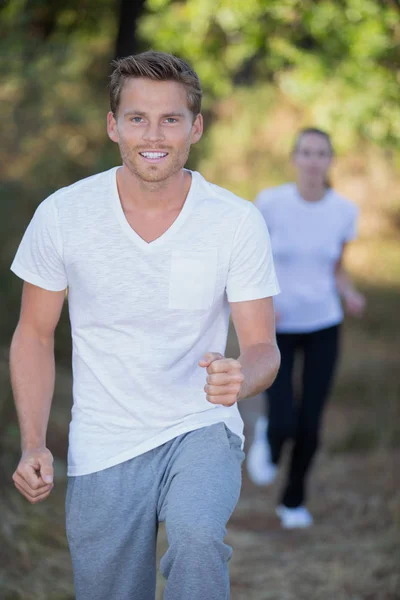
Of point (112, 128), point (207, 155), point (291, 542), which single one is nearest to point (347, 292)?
point (291, 542)

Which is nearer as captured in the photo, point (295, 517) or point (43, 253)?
point (43, 253)

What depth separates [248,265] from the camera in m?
2.88

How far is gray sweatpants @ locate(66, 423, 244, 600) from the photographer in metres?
2.71

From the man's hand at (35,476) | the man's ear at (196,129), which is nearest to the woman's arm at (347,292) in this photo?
the man's ear at (196,129)

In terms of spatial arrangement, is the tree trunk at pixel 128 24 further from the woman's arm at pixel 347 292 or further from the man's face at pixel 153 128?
the man's face at pixel 153 128

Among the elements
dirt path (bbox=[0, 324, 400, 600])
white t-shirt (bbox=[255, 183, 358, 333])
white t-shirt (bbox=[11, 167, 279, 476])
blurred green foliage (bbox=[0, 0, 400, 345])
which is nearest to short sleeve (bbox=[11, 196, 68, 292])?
white t-shirt (bbox=[11, 167, 279, 476])

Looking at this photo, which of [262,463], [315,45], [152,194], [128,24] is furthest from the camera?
[315,45]

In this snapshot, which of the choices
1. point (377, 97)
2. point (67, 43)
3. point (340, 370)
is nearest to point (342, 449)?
point (340, 370)

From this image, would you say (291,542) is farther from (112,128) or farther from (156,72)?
(156,72)

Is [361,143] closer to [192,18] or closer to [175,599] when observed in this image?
[192,18]

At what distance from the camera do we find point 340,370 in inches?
394

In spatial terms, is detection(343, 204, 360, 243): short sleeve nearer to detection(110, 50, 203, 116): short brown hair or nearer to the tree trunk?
detection(110, 50, 203, 116): short brown hair

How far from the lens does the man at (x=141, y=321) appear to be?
2861 millimetres

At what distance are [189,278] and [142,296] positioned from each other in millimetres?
150
